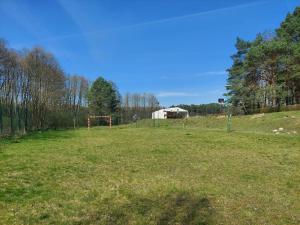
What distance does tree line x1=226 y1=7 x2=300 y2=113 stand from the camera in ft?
113

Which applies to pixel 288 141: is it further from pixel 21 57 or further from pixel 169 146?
pixel 21 57

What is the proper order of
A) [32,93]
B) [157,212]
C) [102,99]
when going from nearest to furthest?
[157,212] → [32,93] → [102,99]

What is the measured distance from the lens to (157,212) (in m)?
4.95

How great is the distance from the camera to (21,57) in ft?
108

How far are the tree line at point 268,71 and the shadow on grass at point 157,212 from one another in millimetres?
31331

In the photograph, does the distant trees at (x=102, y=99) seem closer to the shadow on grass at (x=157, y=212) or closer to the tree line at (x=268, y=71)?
the tree line at (x=268, y=71)

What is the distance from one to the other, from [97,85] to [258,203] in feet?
182

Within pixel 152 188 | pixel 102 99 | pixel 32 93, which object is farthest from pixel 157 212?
pixel 102 99

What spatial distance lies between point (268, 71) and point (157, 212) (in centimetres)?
3642

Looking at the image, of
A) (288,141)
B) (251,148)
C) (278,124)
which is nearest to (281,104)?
(278,124)

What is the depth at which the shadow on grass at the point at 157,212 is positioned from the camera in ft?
14.9

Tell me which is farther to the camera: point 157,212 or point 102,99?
point 102,99

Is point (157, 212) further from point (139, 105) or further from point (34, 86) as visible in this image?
point (139, 105)

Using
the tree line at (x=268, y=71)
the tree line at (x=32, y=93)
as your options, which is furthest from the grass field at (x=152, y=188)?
the tree line at (x=268, y=71)
